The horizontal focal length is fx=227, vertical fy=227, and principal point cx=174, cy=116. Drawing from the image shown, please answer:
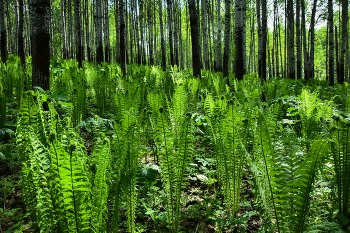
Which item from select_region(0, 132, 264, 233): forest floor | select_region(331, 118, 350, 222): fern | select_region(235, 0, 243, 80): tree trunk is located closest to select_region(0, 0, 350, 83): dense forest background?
select_region(235, 0, 243, 80): tree trunk

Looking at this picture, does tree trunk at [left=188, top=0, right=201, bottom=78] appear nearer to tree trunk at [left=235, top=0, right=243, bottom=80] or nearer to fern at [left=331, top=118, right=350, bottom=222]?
tree trunk at [left=235, top=0, right=243, bottom=80]

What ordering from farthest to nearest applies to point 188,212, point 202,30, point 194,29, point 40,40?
point 202,30 < point 194,29 < point 40,40 < point 188,212

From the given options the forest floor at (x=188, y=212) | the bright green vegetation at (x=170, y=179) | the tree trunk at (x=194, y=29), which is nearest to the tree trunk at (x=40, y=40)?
the bright green vegetation at (x=170, y=179)

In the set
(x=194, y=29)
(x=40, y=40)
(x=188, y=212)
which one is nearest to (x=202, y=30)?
(x=194, y=29)

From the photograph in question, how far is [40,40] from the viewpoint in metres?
→ 2.93

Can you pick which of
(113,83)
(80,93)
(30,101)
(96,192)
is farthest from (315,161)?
(113,83)

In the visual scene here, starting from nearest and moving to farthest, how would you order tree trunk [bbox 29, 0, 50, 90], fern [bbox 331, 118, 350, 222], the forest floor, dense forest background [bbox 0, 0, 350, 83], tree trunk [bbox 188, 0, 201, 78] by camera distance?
fern [bbox 331, 118, 350, 222] → the forest floor → tree trunk [bbox 29, 0, 50, 90] → tree trunk [bbox 188, 0, 201, 78] → dense forest background [bbox 0, 0, 350, 83]

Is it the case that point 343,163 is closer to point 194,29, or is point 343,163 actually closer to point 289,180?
point 289,180

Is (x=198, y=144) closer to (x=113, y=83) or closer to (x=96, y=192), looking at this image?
(x=96, y=192)

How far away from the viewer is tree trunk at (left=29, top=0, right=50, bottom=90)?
9.46 feet

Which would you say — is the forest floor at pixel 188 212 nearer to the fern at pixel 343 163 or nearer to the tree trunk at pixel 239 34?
the fern at pixel 343 163

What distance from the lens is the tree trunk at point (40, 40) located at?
2883 millimetres

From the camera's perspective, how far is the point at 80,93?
299 centimetres

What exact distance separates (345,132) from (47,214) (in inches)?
63.7
